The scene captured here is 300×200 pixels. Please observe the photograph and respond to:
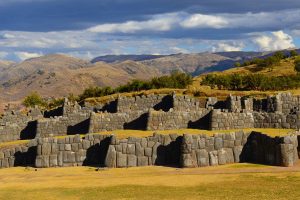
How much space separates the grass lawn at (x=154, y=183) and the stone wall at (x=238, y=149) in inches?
27.1

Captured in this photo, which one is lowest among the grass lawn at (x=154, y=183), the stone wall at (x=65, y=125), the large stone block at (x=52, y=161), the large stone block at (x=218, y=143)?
the grass lawn at (x=154, y=183)

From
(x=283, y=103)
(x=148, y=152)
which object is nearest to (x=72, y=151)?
(x=148, y=152)

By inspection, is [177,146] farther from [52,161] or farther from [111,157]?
[52,161]

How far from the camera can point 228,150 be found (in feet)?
89.6

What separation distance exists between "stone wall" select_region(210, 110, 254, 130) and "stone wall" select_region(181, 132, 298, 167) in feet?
41.6

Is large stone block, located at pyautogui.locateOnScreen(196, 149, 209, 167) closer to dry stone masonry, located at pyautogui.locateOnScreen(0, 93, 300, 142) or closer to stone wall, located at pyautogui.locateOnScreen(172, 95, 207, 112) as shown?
dry stone masonry, located at pyautogui.locateOnScreen(0, 93, 300, 142)

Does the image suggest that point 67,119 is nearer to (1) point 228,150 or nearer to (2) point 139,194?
(1) point 228,150

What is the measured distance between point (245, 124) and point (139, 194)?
71.7 ft

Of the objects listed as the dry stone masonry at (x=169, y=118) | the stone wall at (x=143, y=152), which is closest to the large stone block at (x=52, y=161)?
the stone wall at (x=143, y=152)

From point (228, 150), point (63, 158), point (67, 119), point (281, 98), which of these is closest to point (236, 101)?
point (281, 98)

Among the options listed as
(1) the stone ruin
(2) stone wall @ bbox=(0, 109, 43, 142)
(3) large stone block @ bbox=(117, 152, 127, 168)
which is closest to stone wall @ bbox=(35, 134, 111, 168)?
(1) the stone ruin

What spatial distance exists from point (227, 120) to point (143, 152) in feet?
49.2

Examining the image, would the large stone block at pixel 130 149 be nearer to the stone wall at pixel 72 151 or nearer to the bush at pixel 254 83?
the stone wall at pixel 72 151

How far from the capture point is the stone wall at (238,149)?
2541 cm
